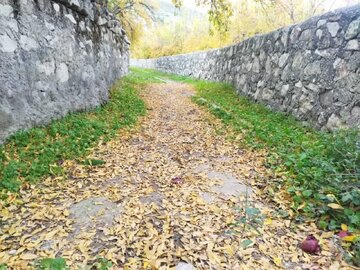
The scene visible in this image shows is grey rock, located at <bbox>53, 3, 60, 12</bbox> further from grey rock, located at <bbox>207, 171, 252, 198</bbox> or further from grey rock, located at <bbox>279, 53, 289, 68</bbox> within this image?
grey rock, located at <bbox>279, 53, 289, 68</bbox>

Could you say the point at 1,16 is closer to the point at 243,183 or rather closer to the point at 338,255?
the point at 243,183

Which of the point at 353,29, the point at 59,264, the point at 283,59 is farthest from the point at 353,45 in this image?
the point at 59,264

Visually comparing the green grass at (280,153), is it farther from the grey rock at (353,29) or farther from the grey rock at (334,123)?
the grey rock at (353,29)

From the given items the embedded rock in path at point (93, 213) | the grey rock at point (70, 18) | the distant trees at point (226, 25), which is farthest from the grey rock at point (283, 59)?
the embedded rock in path at point (93, 213)

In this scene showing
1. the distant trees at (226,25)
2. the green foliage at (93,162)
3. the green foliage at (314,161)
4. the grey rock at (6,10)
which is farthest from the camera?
the distant trees at (226,25)

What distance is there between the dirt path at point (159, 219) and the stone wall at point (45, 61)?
3.26 feet

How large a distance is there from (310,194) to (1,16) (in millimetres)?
3882

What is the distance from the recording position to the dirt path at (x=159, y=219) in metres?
2.10

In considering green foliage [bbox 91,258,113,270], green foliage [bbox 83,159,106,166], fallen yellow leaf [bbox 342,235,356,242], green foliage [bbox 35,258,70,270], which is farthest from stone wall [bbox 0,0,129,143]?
fallen yellow leaf [bbox 342,235,356,242]

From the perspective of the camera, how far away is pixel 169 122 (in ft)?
19.2

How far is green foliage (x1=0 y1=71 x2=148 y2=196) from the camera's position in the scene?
9.91ft

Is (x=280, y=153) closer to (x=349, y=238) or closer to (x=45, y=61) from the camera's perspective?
(x=349, y=238)

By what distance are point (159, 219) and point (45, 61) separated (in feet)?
9.77

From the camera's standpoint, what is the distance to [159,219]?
253 centimetres
